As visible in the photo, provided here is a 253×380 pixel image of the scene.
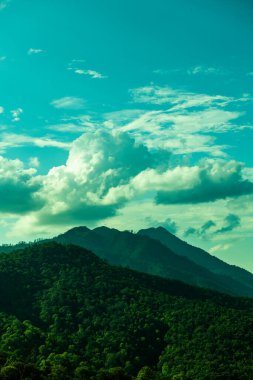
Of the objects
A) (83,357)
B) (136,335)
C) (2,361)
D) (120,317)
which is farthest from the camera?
(120,317)

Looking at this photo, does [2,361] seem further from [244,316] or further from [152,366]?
[244,316]

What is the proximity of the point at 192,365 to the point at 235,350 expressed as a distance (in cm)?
1865

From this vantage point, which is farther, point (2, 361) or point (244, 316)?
point (244, 316)

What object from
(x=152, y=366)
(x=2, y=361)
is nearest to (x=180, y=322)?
(x=152, y=366)

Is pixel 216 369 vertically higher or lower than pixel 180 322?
lower

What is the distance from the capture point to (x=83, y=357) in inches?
6501

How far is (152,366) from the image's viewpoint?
16750 centimetres

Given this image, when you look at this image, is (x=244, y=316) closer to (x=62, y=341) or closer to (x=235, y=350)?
(x=235, y=350)

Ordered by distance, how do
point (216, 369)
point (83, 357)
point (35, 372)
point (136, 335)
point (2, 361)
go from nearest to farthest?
1. point (35, 372)
2. point (2, 361)
3. point (216, 369)
4. point (83, 357)
5. point (136, 335)

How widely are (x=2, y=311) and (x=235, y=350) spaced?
3644 inches

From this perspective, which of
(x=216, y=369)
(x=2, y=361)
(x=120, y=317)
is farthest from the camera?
(x=120, y=317)

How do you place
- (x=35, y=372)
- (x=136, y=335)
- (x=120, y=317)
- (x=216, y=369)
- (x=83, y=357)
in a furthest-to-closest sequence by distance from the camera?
(x=120, y=317)
(x=136, y=335)
(x=83, y=357)
(x=216, y=369)
(x=35, y=372)

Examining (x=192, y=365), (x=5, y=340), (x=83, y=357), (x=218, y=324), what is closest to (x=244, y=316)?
(x=218, y=324)

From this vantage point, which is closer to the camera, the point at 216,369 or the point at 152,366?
the point at 216,369
